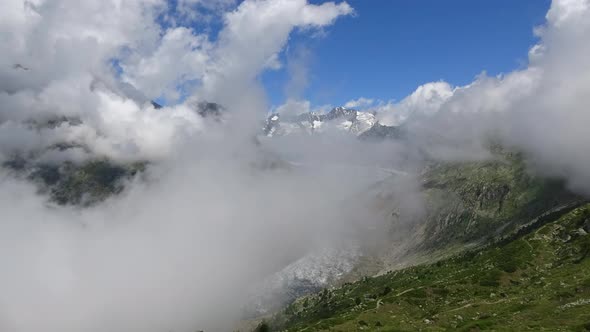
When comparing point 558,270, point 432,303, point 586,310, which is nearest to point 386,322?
point 432,303

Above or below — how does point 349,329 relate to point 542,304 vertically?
above

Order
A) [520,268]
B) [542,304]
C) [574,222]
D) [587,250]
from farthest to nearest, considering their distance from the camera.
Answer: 1. [574,222]
2. [520,268]
3. [587,250]
4. [542,304]

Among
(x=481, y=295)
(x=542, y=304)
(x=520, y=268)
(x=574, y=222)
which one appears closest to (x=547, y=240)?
(x=574, y=222)

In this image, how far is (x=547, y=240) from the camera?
169750 mm

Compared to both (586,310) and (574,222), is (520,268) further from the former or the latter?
(586,310)

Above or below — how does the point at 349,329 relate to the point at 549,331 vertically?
above

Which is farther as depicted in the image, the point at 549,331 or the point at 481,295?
the point at 481,295

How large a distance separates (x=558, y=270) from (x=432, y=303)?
3648 cm

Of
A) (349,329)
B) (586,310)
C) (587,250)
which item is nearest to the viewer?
(586,310)

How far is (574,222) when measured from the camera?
557 ft

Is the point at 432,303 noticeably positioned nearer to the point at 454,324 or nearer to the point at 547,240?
the point at 454,324

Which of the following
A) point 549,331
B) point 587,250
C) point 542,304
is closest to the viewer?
point 549,331

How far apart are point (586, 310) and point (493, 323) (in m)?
14.7

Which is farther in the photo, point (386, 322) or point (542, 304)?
point (386, 322)
